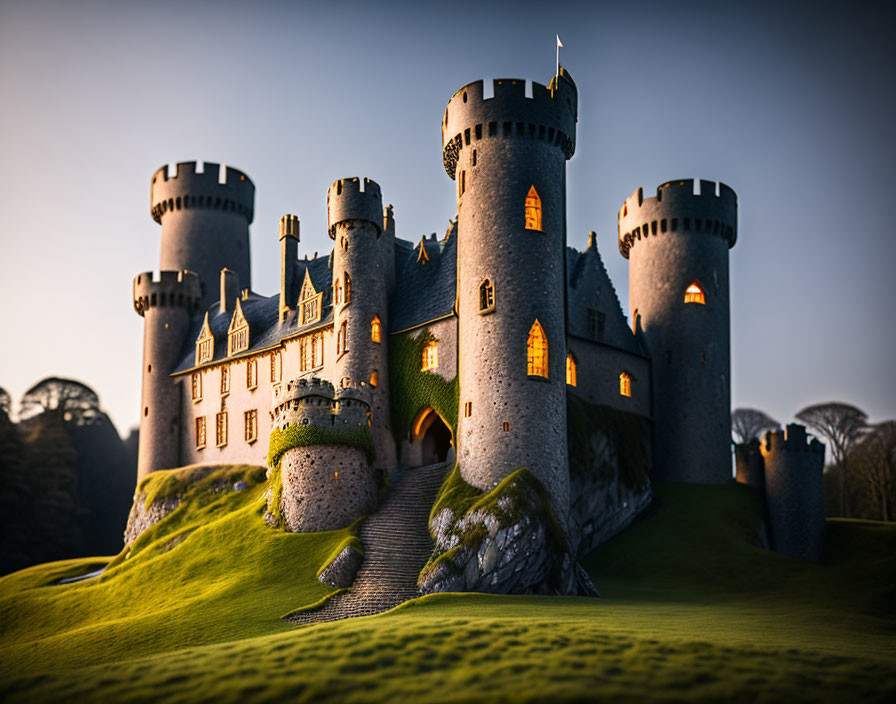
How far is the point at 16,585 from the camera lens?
60.8 meters

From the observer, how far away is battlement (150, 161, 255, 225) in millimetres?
81562

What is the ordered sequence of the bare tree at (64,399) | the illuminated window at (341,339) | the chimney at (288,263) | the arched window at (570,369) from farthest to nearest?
the bare tree at (64,399) → the chimney at (288,263) → the arched window at (570,369) → the illuminated window at (341,339)

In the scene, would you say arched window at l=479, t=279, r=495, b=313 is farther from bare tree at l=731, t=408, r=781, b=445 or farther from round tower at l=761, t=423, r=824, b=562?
bare tree at l=731, t=408, r=781, b=445

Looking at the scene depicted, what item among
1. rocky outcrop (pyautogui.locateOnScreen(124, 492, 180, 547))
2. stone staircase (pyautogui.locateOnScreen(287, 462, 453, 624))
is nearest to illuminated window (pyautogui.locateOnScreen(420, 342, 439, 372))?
stone staircase (pyautogui.locateOnScreen(287, 462, 453, 624))

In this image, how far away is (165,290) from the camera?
243 ft

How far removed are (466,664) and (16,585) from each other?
49.4m

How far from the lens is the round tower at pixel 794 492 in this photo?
58.4 metres

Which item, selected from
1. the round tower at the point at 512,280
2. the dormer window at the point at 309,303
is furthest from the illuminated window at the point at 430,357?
the dormer window at the point at 309,303

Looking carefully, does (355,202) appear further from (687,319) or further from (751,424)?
(751,424)

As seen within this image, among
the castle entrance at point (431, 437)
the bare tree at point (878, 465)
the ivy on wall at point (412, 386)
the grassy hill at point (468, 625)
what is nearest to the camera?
the grassy hill at point (468, 625)

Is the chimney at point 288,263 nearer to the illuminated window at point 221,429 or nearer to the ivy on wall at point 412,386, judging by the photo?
the illuminated window at point 221,429

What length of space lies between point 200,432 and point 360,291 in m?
23.0

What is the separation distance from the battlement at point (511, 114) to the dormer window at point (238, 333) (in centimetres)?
2384

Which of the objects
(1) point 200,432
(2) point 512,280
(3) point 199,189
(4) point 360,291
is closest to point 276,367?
(1) point 200,432
